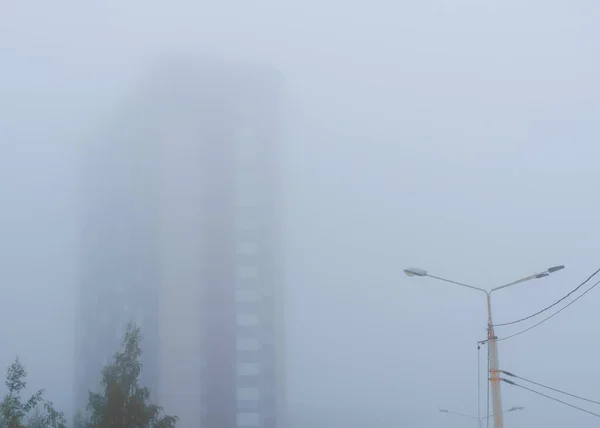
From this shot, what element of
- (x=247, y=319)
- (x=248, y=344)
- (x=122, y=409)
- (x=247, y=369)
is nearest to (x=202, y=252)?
(x=247, y=319)

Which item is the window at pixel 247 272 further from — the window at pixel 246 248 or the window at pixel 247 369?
the window at pixel 247 369

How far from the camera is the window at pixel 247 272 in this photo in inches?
2158

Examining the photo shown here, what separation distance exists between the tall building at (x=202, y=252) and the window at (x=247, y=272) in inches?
2.4

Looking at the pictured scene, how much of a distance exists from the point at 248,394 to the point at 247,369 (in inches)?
57.8

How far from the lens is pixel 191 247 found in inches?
2174

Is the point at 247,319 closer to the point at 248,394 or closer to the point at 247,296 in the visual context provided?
the point at 247,296

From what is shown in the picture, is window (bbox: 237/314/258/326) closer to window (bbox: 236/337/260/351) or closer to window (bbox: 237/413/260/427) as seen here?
window (bbox: 236/337/260/351)

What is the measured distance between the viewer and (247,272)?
5512 cm

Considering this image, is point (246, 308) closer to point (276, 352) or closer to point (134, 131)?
point (276, 352)

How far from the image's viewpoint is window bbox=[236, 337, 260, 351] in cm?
5306

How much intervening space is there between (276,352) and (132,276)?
1190 centimetres

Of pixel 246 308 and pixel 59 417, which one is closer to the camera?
pixel 59 417

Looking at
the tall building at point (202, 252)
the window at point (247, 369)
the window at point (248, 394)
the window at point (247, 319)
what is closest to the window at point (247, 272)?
the tall building at point (202, 252)

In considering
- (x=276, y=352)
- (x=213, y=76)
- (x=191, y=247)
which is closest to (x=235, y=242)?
(x=191, y=247)
